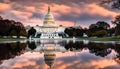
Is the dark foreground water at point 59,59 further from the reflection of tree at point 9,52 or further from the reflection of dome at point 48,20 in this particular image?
the reflection of dome at point 48,20

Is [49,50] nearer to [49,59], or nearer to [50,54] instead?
[50,54]

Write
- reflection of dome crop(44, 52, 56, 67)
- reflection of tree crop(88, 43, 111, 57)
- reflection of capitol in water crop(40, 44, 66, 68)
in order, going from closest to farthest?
1. reflection of dome crop(44, 52, 56, 67)
2. reflection of capitol in water crop(40, 44, 66, 68)
3. reflection of tree crop(88, 43, 111, 57)

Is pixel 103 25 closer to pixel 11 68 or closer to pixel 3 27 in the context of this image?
pixel 3 27

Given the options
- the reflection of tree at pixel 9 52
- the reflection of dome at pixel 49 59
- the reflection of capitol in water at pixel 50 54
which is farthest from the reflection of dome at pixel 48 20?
the reflection of dome at pixel 49 59

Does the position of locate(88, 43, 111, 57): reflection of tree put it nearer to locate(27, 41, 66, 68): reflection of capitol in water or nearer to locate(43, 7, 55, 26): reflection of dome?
locate(27, 41, 66, 68): reflection of capitol in water

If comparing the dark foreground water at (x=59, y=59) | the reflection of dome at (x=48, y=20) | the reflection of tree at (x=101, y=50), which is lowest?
the reflection of dome at (x=48, y=20)

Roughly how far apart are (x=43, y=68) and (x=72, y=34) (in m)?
136

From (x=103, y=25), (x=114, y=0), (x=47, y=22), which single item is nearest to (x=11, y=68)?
(x=114, y=0)

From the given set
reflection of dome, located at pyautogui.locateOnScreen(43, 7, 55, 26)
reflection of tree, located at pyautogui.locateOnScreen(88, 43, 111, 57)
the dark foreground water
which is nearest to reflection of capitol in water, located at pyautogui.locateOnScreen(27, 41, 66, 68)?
the dark foreground water

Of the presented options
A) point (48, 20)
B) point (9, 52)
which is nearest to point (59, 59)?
point (9, 52)

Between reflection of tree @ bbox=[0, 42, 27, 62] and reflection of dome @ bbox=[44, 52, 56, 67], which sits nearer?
reflection of dome @ bbox=[44, 52, 56, 67]

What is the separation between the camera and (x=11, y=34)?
98000mm

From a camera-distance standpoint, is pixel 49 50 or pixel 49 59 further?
pixel 49 50

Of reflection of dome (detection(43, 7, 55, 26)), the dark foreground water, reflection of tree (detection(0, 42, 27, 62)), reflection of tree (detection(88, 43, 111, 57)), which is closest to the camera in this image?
the dark foreground water
